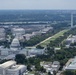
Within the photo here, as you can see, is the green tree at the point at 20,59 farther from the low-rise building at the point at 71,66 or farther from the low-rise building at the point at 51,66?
the low-rise building at the point at 71,66

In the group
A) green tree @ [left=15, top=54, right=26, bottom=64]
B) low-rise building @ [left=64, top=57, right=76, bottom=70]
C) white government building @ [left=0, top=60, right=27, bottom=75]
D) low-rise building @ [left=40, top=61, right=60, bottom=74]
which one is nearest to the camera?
white government building @ [left=0, top=60, right=27, bottom=75]

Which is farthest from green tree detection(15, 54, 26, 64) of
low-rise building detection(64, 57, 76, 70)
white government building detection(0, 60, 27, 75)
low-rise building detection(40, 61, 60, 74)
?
low-rise building detection(64, 57, 76, 70)

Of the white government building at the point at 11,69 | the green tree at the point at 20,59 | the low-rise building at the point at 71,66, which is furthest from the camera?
the green tree at the point at 20,59

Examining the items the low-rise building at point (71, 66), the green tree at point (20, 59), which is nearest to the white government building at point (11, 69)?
the green tree at point (20, 59)

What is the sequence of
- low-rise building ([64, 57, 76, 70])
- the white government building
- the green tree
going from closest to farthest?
the white government building < low-rise building ([64, 57, 76, 70]) < the green tree

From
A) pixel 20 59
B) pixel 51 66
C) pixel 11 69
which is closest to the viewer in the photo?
pixel 11 69

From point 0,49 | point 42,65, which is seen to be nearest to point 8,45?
point 0,49

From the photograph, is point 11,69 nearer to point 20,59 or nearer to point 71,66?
point 20,59

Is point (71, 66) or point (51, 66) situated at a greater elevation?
point (71, 66)

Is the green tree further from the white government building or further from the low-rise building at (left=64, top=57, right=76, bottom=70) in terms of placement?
the low-rise building at (left=64, top=57, right=76, bottom=70)

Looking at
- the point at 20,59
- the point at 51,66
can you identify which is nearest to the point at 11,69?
the point at 51,66

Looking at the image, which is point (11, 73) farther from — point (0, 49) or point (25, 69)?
point (0, 49)

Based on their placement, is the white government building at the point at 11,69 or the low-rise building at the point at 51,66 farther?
the low-rise building at the point at 51,66
